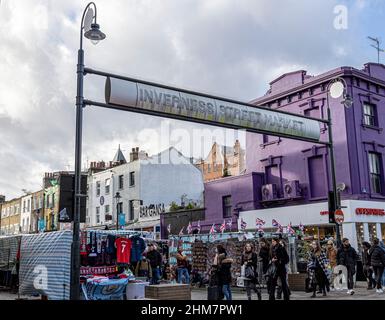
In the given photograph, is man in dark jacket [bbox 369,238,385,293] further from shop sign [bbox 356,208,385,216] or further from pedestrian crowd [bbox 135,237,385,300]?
shop sign [bbox 356,208,385,216]

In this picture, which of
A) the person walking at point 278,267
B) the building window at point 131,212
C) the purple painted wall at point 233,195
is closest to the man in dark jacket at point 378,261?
the person walking at point 278,267

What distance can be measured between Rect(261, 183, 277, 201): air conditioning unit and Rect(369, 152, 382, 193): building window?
5241mm

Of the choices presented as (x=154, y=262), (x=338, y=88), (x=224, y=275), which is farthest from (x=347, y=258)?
(x=338, y=88)

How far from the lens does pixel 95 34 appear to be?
12055 millimetres

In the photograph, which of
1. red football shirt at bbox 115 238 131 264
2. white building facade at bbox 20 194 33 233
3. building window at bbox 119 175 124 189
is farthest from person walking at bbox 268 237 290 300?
white building facade at bbox 20 194 33 233

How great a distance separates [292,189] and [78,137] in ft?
54.8

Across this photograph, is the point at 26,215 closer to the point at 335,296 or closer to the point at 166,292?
the point at 335,296

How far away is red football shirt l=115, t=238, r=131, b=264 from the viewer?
14.1m

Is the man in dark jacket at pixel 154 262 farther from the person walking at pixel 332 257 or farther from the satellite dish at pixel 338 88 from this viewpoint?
the satellite dish at pixel 338 88

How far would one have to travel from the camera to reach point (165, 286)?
1127cm

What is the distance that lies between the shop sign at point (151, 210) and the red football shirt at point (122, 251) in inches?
897

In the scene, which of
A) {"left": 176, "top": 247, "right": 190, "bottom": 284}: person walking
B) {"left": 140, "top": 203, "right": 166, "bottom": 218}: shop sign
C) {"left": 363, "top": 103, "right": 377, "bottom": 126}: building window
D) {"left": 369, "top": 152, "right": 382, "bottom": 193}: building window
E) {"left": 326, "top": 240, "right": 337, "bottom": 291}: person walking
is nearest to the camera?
{"left": 176, "top": 247, "right": 190, "bottom": 284}: person walking

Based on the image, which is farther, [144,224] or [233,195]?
[144,224]
